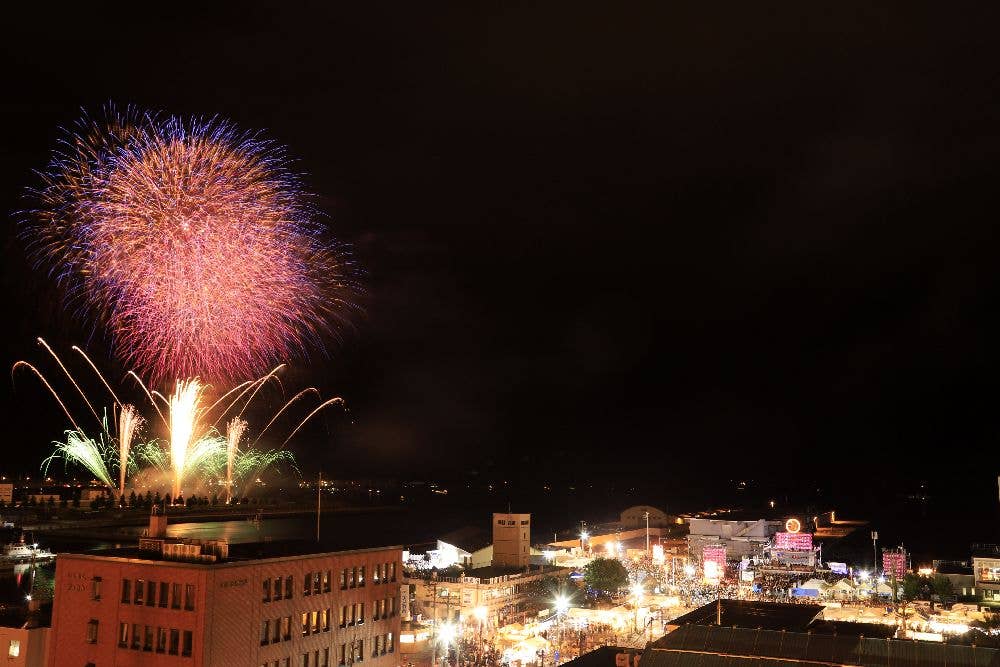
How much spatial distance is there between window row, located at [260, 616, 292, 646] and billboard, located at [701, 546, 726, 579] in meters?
36.0

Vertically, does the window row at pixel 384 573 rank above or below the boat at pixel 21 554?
above

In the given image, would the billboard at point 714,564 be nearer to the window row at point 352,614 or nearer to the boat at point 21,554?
the window row at point 352,614

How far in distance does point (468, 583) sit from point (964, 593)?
31.7 m

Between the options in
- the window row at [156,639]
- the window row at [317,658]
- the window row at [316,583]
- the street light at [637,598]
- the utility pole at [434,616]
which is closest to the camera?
the window row at [156,639]

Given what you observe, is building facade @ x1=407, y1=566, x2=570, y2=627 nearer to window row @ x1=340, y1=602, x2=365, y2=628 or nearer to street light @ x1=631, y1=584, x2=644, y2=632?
street light @ x1=631, y1=584, x2=644, y2=632

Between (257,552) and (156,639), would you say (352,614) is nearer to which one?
(257,552)

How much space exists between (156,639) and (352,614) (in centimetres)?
736

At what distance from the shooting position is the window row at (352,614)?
2870 cm

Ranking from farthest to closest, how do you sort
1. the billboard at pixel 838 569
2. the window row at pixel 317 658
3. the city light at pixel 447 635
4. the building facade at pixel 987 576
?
the billboard at pixel 838 569 < the building facade at pixel 987 576 < the city light at pixel 447 635 < the window row at pixel 317 658

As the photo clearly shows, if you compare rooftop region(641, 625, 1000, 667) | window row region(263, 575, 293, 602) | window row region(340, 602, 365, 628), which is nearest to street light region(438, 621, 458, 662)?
window row region(340, 602, 365, 628)

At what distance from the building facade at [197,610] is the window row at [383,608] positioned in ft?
7.06

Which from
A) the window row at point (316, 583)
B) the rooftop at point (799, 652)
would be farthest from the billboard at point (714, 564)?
the window row at point (316, 583)

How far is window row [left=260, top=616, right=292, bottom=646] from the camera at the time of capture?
82.8 ft

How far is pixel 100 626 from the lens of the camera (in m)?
24.7
